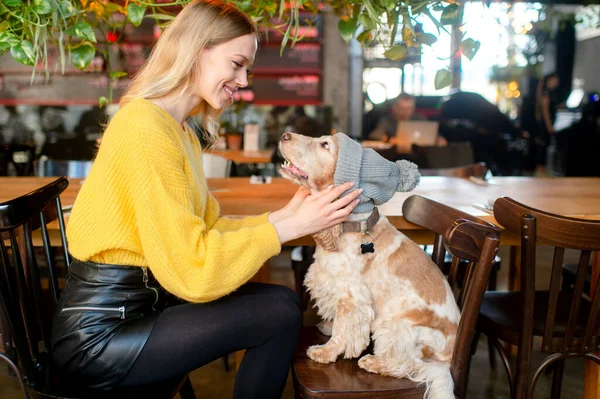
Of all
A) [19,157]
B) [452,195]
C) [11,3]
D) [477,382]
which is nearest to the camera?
[11,3]

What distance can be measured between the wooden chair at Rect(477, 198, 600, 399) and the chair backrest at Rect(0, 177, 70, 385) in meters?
1.38

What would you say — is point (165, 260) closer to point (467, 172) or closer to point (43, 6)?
point (43, 6)

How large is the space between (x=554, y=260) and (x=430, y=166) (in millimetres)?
3237

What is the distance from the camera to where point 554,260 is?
161cm

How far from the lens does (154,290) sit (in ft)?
5.13

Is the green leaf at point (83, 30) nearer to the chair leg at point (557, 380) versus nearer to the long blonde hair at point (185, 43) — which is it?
the long blonde hair at point (185, 43)

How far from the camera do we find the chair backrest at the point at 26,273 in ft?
4.96

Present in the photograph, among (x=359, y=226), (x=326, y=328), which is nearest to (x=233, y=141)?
(x=326, y=328)

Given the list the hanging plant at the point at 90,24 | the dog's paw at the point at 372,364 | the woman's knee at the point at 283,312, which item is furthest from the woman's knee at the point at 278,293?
the hanging plant at the point at 90,24

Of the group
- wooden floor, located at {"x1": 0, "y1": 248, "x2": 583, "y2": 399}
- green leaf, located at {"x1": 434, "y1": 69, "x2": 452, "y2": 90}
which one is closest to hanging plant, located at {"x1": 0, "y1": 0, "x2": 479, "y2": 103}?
green leaf, located at {"x1": 434, "y1": 69, "x2": 452, "y2": 90}

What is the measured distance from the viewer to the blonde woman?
55.6 inches

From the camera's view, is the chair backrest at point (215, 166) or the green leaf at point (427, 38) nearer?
the green leaf at point (427, 38)

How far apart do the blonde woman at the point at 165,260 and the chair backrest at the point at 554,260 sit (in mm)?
477

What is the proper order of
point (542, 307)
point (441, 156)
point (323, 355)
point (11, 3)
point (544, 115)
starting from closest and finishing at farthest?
1. point (323, 355)
2. point (11, 3)
3. point (542, 307)
4. point (441, 156)
5. point (544, 115)
